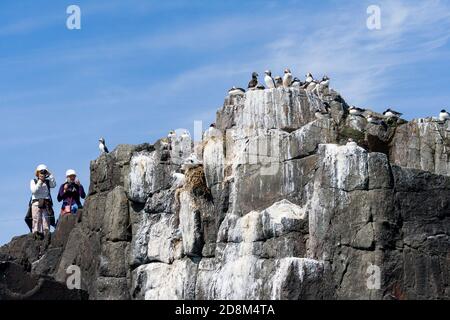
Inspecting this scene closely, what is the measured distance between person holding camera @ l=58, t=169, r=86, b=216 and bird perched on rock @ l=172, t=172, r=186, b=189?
326 centimetres

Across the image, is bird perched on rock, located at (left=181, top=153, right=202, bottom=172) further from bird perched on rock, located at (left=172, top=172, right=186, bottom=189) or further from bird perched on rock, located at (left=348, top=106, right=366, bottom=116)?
bird perched on rock, located at (left=348, top=106, right=366, bottom=116)

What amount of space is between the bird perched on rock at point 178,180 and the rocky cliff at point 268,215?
0.43ft

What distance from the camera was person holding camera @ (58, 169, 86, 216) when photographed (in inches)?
1887

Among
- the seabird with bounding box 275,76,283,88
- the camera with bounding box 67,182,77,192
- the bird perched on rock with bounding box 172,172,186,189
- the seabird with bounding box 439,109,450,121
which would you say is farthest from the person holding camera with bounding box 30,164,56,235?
the seabird with bounding box 439,109,450,121

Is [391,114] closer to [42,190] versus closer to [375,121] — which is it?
[375,121]

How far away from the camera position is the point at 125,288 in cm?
4584

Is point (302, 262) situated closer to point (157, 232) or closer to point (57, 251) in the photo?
point (157, 232)

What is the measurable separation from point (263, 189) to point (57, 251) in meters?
7.51

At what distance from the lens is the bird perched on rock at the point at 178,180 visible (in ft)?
149

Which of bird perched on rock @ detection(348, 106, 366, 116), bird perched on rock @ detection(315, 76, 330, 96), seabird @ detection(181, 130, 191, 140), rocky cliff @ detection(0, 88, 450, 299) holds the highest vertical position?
bird perched on rock @ detection(315, 76, 330, 96)

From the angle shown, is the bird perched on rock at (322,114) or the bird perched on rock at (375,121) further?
the bird perched on rock at (375,121)

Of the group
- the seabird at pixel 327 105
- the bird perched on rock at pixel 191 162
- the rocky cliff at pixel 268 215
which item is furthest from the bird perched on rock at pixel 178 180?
the seabird at pixel 327 105

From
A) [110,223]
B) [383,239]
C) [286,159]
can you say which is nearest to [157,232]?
[110,223]

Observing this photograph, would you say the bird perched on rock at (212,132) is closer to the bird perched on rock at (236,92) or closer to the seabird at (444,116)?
the bird perched on rock at (236,92)
